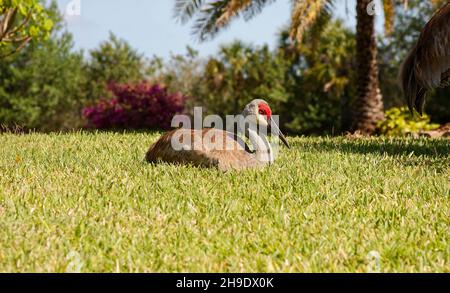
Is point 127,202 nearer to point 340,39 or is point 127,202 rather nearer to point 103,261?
point 103,261

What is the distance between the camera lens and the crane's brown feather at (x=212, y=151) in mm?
7754

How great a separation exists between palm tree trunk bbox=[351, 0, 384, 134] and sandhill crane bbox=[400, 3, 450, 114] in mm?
9525

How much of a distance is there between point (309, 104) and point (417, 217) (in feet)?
107

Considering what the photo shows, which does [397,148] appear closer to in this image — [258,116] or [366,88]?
[258,116]

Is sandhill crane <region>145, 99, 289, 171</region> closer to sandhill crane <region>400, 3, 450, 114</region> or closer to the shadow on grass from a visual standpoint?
sandhill crane <region>400, 3, 450, 114</region>

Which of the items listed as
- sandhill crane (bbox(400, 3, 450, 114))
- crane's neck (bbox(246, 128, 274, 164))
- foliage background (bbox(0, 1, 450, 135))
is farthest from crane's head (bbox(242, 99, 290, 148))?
foliage background (bbox(0, 1, 450, 135))

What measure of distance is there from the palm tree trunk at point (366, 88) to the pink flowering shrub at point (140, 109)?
8130 millimetres

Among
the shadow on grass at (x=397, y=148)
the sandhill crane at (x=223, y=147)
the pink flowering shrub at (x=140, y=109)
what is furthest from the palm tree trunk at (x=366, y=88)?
the sandhill crane at (x=223, y=147)

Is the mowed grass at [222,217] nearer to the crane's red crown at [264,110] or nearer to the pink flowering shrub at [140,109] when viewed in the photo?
the crane's red crown at [264,110]

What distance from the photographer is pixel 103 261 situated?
438cm

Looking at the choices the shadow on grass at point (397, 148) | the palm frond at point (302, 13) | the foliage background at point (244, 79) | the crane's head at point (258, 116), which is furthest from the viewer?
the foliage background at point (244, 79)

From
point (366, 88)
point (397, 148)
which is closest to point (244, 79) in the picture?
point (366, 88)

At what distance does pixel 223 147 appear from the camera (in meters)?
7.82

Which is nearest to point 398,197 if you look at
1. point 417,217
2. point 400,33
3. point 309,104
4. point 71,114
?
point 417,217
